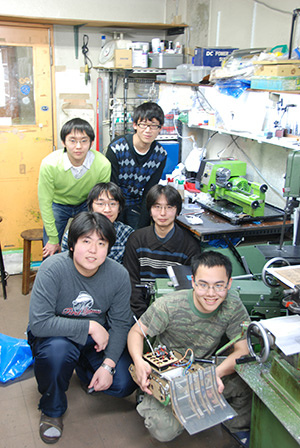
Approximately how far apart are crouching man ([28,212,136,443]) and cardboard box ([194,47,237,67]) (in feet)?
6.10

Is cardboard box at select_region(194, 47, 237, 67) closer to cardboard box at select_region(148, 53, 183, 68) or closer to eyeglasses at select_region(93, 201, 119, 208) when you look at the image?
cardboard box at select_region(148, 53, 183, 68)

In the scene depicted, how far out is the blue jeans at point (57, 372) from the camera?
6.41ft

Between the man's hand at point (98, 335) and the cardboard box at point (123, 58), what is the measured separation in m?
2.50

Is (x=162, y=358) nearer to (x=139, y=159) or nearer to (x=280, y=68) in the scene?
(x=139, y=159)

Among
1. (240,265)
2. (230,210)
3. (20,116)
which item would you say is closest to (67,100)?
(20,116)

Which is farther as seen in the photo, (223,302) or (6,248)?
(6,248)

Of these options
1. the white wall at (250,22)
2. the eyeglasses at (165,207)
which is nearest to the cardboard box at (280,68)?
the white wall at (250,22)

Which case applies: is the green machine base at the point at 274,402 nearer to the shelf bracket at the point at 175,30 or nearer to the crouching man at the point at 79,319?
the crouching man at the point at 79,319

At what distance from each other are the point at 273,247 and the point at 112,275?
0.77 m

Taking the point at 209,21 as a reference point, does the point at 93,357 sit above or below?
below

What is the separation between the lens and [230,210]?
2.89 metres

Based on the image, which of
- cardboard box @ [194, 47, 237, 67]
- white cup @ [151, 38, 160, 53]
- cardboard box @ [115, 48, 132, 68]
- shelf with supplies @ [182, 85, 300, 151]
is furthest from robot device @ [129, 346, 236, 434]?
white cup @ [151, 38, 160, 53]

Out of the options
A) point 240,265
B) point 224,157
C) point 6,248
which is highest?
point 224,157

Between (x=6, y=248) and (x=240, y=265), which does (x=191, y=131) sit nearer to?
(x=240, y=265)
